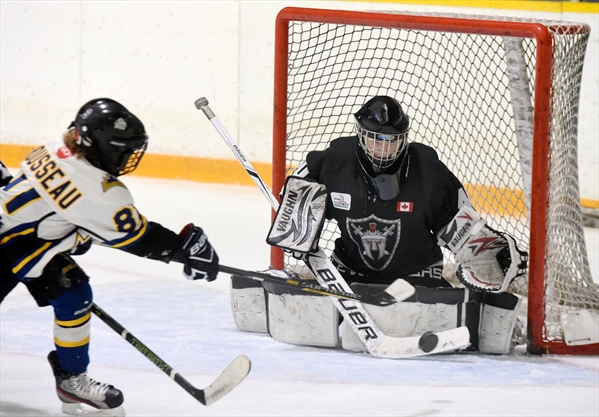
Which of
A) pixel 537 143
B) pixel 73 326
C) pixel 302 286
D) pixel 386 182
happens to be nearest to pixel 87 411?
pixel 73 326

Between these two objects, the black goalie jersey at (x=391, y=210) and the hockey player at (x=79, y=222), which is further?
the black goalie jersey at (x=391, y=210)

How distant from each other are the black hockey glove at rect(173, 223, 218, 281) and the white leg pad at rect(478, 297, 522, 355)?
3.39 feet

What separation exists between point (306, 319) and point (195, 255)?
2.65 ft

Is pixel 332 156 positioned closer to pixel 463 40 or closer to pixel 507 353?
pixel 507 353

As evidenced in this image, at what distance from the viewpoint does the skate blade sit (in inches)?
108

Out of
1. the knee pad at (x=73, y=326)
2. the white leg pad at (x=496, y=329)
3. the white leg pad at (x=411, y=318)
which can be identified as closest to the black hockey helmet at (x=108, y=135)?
the knee pad at (x=73, y=326)

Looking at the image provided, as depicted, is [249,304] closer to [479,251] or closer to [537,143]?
[479,251]

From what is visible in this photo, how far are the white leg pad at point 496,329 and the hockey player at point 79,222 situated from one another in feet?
3.41

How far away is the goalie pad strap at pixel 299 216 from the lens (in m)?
3.26

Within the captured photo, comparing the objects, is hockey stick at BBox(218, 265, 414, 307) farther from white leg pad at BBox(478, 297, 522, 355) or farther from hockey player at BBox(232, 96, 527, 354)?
white leg pad at BBox(478, 297, 522, 355)

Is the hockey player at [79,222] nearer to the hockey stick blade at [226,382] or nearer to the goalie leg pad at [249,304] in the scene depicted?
the hockey stick blade at [226,382]

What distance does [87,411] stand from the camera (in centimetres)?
281

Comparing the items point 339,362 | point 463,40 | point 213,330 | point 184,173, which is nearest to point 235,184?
point 184,173

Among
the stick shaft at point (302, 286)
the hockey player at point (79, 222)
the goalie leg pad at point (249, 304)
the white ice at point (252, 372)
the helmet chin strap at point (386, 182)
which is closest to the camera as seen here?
the hockey player at point (79, 222)
